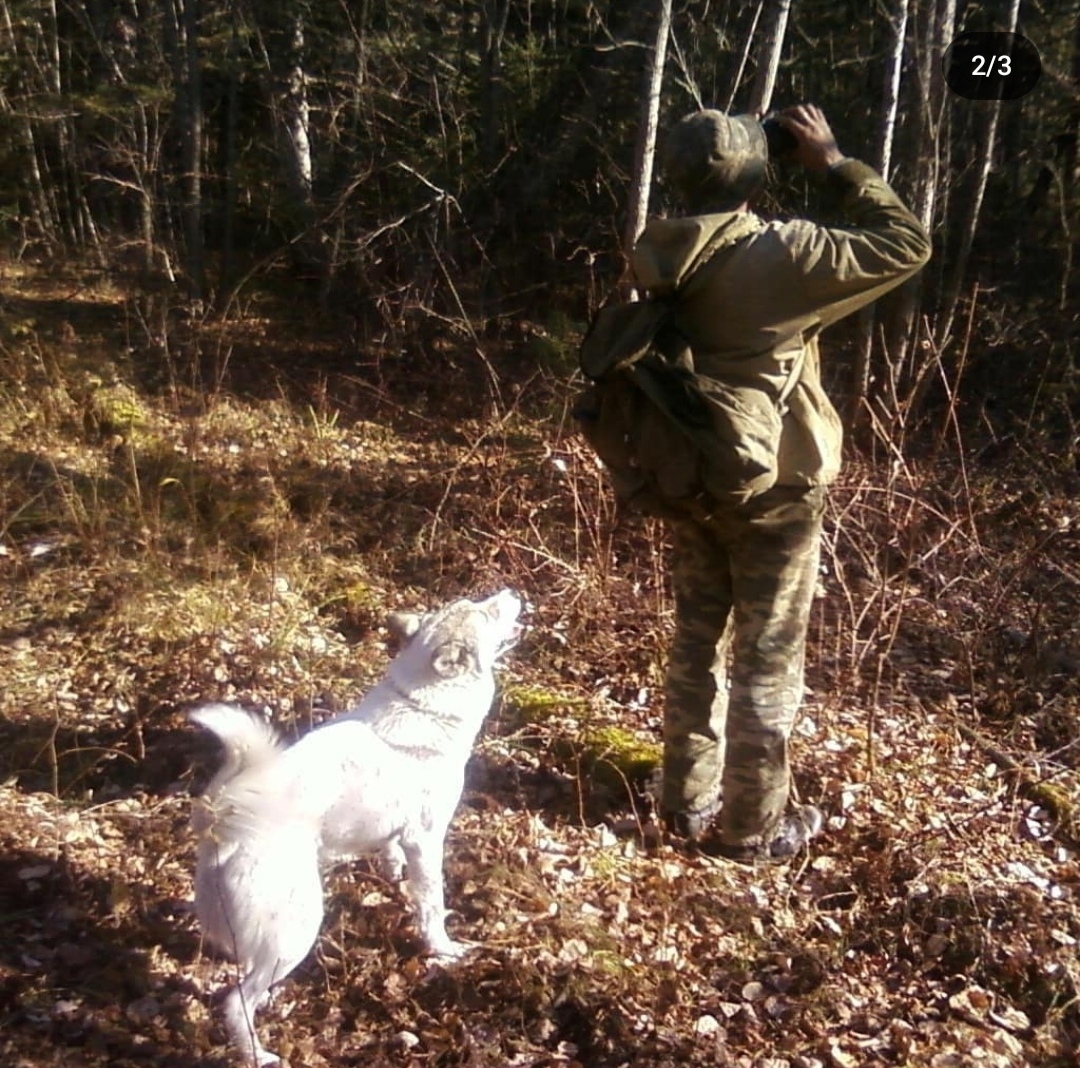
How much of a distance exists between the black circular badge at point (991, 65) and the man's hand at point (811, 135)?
5.82m

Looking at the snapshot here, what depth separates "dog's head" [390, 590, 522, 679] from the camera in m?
3.49

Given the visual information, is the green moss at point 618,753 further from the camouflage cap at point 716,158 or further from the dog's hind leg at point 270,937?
the camouflage cap at point 716,158

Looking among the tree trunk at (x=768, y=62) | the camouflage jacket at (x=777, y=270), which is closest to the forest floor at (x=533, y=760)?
the camouflage jacket at (x=777, y=270)

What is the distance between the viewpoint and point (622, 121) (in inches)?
448

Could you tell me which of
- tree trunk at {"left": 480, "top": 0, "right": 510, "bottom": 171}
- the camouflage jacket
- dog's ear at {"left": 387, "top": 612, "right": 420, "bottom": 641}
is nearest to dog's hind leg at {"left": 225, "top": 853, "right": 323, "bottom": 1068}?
dog's ear at {"left": 387, "top": 612, "right": 420, "bottom": 641}

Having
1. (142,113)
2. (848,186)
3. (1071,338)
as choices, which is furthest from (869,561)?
(142,113)

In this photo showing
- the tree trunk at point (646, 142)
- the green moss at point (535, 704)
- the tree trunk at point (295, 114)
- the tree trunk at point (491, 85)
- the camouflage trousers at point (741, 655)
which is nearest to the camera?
the camouflage trousers at point (741, 655)

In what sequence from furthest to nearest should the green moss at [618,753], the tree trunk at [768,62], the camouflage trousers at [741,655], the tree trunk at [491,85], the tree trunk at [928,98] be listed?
1. the tree trunk at [491,85]
2. the tree trunk at [928,98]
3. the tree trunk at [768,62]
4. the green moss at [618,753]
5. the camouflage trousers at [741,655]

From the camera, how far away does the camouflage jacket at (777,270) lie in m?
3.13

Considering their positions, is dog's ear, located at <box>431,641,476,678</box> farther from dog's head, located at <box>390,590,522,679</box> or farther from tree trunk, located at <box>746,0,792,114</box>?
tree trunk, located at <box>746,0,792,114</box>

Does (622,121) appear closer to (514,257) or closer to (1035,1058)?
(514,257)

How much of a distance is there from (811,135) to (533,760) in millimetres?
2985

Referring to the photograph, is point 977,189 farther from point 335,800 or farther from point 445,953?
point 335,800

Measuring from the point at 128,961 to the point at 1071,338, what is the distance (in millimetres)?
9967
